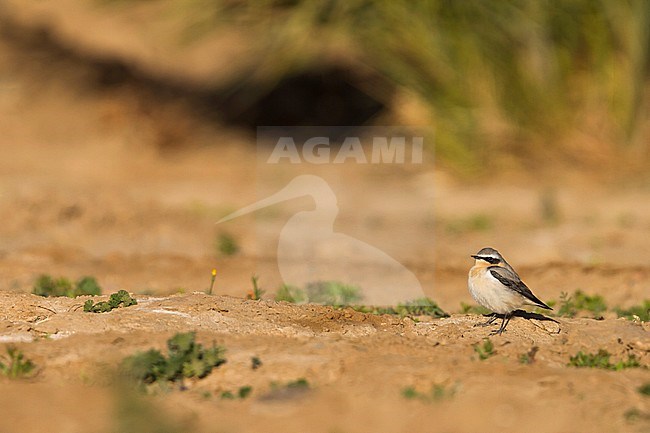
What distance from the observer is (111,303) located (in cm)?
Result: 585

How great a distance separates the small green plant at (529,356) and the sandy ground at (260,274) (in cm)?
4

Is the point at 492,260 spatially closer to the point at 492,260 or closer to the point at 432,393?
the point at 492,260

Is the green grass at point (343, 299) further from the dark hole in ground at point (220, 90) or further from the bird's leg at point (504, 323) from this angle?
the dark hole in ground at point (220, 90)

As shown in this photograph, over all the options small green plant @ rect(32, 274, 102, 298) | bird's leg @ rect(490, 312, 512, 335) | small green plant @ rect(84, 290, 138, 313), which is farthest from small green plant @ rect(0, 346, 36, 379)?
bird's leg @ rect(490, 312, 512, 335)

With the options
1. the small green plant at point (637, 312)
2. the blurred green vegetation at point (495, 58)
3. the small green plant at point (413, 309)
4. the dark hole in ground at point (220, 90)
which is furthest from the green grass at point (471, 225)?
the dark hole in ground at point (220, 90)

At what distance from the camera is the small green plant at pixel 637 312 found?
6.59 meters

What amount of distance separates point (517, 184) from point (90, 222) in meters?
5.24

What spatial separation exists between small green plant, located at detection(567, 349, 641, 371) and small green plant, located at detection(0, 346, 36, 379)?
2760 mm

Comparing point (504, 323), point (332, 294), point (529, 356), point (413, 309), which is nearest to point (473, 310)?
point (413, 309)

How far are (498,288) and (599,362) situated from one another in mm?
660

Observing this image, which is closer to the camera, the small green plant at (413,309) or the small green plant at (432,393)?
the small green plant at (432,393)

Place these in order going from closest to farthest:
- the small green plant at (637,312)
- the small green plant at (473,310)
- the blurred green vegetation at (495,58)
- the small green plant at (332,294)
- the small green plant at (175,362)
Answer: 1. the small green plant at (175,362)
2. the small green plant at (637,312)
3. the small green plant at (473,310)
4. the small green plant at (332,294)
5. the blurred green vegetation at (495,58)

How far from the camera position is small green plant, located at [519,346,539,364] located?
524cm

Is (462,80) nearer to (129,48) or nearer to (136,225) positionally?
(136,225)
